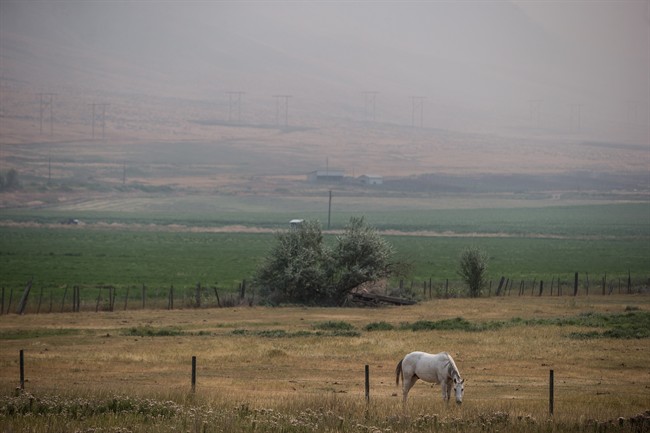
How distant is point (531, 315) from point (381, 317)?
7588 millimetres

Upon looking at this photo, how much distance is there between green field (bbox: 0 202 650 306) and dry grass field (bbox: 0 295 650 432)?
1494cm

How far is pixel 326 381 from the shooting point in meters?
30.4

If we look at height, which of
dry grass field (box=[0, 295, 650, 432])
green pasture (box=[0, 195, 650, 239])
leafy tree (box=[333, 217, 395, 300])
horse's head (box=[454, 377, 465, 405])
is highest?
green pasture (box=[0, 195, 650, 239])

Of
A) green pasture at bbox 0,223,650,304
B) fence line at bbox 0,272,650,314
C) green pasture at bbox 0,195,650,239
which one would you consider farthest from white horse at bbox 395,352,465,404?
green pasture at bbox 0,195,650,239

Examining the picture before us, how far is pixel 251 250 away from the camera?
10631 cm

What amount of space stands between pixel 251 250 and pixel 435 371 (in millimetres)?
82287

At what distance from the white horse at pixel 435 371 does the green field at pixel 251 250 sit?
126 feet

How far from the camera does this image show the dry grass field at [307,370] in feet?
68.7

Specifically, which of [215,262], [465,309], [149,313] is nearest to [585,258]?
[215,262]

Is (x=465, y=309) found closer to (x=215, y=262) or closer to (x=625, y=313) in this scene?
(x=625, y=313)

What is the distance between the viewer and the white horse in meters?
24.3

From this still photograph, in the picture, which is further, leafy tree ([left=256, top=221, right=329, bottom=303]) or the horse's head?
leafy tree ([left=256, top=221, right=329, bottom=303])

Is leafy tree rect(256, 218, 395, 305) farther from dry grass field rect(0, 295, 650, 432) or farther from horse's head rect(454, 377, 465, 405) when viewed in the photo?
horse's head rect(454, 377, 465, 405)

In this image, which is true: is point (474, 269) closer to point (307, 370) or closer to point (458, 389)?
point (307, 370)
